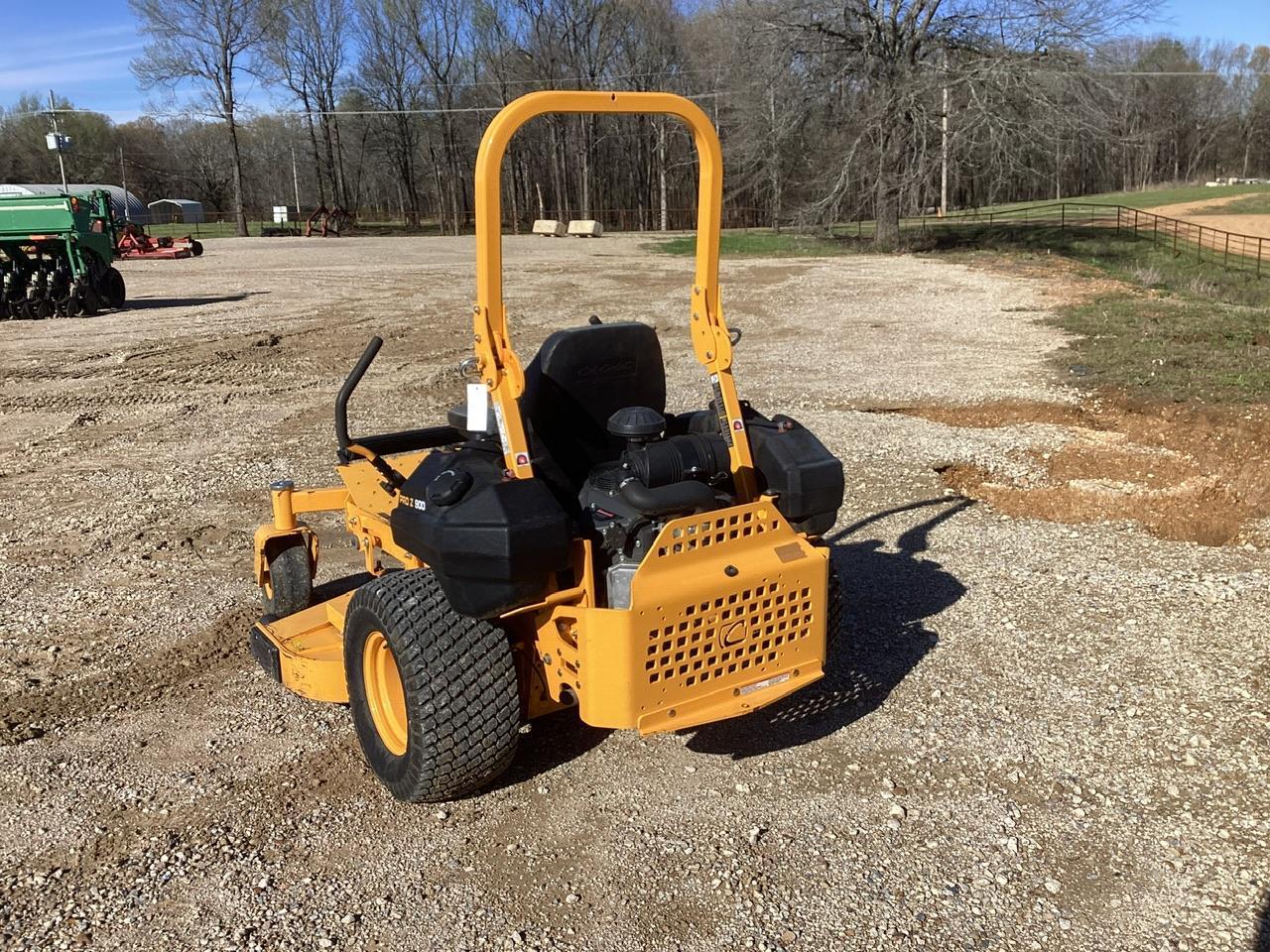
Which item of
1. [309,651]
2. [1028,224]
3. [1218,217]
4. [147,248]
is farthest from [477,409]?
[1218,217]

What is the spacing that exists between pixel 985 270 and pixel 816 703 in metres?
21.5

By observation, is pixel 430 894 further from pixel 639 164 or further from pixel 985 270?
pixel 639 164

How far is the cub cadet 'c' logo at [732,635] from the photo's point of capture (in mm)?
3305

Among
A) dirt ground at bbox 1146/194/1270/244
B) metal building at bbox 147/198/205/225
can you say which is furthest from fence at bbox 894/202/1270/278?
metal building at bbox 147/198/205/225

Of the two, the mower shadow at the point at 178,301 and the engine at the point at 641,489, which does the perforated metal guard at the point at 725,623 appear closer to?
the engine at the point at 641,489

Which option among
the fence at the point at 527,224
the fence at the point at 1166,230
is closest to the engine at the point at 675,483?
the fence at the point at 1166,230

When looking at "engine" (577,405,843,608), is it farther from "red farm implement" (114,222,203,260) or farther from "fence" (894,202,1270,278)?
"red farm implement" (114,222,203,260)

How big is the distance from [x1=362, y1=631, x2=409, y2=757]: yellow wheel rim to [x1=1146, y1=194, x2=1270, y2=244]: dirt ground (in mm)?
42744

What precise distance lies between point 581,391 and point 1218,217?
163ft

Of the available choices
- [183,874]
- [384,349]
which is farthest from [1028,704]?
[384,349]

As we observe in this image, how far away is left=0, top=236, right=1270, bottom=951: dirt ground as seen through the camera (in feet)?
10.1

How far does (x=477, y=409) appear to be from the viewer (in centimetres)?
330

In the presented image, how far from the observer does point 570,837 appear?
135 inches

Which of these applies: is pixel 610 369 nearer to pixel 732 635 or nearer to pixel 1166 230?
pixel 732 635
